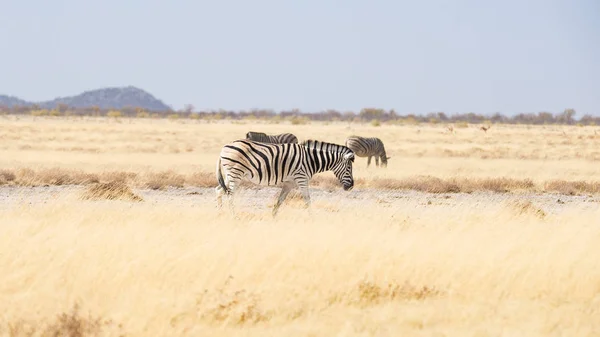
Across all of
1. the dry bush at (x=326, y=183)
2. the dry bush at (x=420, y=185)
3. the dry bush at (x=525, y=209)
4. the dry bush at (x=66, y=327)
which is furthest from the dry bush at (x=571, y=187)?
the dry bush at (x=66, y=327)

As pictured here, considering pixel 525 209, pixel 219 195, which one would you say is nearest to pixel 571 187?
pixel 525 209

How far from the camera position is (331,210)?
62.6 ft

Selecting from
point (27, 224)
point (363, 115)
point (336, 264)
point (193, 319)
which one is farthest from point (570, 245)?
point (363, 115)

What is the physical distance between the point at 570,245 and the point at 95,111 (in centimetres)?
15289

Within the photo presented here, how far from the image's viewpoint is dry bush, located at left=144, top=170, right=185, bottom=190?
2486cm

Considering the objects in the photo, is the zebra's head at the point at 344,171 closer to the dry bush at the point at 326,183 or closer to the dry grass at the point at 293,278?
the dry grass at the point at 293,278

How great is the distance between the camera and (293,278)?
1023cm

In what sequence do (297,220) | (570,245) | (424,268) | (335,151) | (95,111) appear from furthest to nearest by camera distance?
(95,111) < (335,151) < (297,220) < (570,245) < (424,268)

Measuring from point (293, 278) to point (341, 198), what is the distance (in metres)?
13.0

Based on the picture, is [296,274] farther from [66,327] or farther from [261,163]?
[261,163]

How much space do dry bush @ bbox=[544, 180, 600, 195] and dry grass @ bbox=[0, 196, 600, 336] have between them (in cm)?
1260

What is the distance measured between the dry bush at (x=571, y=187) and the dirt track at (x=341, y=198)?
848 millimetres

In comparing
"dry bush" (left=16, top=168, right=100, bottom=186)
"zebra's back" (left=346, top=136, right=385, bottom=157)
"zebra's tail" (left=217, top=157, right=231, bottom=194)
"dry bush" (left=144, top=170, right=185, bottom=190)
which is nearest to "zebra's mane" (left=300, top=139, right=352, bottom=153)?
"zebra's tail" (left=217, top=157, right=231, bottom=194)

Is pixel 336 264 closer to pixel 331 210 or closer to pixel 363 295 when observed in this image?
pixel 363 295
